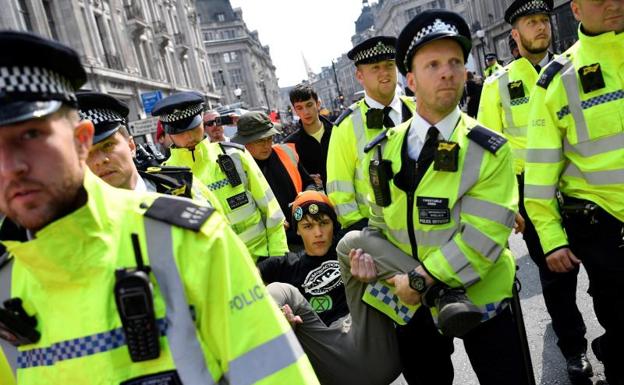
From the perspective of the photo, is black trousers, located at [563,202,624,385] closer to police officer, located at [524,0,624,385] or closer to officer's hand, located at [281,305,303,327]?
police officer, located at [524,0,624,385]

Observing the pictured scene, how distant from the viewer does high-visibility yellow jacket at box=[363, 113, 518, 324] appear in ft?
7.38

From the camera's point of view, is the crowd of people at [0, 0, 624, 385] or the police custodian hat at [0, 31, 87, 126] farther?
the crowd of people at [0, 0, 624, 385]

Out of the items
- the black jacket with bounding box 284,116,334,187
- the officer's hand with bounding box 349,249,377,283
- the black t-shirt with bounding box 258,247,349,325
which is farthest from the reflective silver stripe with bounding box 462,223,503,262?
the black jacket with bounding box 284,116,334,187

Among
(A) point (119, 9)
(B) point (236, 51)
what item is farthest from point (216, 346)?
(B) point (236, 51)

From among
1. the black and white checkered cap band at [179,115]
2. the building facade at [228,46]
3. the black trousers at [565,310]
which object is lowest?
the black trousers at [565,310]

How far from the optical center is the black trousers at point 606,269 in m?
2.59

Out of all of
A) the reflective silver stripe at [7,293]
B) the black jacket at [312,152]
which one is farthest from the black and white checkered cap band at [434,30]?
the black jacket at [312,152]

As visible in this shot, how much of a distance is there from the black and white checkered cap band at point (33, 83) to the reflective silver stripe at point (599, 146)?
8.39 feet

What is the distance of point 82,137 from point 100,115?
1.33 metres

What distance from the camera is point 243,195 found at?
3.90 meters

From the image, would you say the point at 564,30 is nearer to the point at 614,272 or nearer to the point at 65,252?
the point at 614,272

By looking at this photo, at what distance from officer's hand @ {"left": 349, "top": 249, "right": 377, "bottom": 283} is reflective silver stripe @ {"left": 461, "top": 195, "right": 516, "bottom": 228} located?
543 mm

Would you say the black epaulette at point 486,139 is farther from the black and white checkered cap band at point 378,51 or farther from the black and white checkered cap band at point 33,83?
the black and white checkered cap band at point 33,83

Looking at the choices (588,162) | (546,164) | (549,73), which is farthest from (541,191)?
(549,73)
